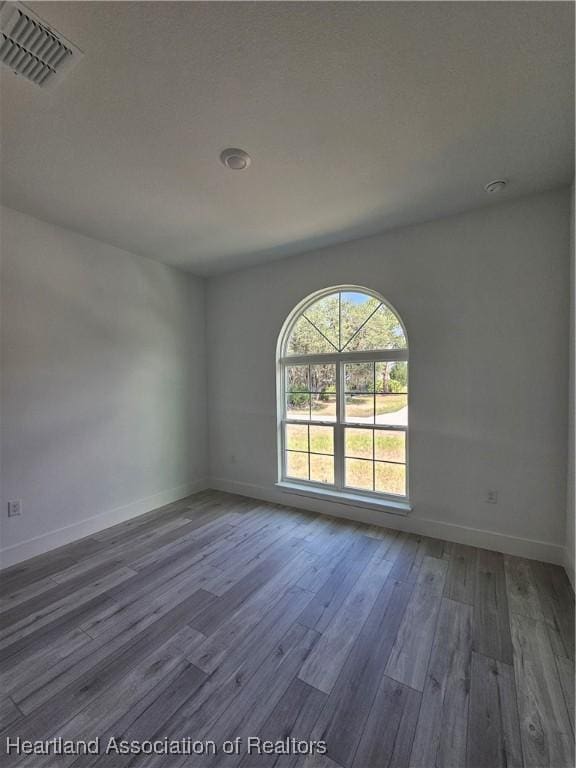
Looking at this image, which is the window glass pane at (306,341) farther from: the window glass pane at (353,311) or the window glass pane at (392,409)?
the window glass pane at (392,409)

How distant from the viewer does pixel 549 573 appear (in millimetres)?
2184

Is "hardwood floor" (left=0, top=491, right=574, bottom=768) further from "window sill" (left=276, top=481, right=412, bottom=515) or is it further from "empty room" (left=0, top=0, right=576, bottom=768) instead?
"window sill" (left=276, top=481, right=412, bottom=515)

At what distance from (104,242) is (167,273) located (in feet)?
2.41

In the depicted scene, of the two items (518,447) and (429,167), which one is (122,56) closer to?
(429,167)

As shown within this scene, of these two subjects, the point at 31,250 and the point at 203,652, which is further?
the point at 31,250

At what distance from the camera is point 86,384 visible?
9.52 feet

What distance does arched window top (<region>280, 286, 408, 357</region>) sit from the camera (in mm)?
3037

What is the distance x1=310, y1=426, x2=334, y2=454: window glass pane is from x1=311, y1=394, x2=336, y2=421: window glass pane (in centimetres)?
12

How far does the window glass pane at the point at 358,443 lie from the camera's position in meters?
3.11

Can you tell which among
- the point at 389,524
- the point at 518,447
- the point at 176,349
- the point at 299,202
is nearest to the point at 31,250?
the point at 176,349

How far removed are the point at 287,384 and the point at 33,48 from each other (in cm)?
298

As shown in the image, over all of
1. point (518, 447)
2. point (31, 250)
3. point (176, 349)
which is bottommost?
point (518, 447)

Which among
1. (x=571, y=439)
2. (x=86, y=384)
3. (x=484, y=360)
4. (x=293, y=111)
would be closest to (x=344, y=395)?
(x=484, y=360)

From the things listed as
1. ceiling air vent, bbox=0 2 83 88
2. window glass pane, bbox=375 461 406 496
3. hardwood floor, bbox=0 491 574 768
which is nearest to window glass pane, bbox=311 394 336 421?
window glass pane, bbox=375 461 406 496
